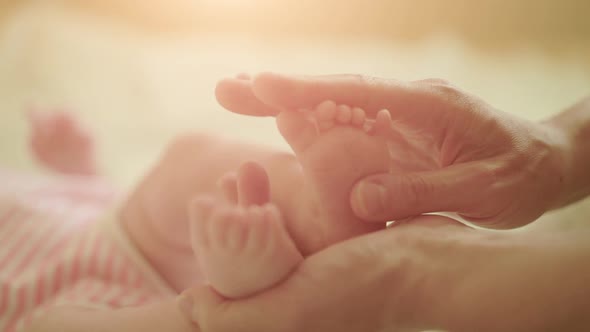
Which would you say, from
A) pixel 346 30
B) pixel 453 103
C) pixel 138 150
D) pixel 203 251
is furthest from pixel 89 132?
pixel 453 103

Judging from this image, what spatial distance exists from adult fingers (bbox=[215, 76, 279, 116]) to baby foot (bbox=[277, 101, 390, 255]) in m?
0.04

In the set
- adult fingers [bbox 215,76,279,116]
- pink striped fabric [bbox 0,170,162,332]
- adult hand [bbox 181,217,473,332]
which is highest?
adult fingers [bbox 215,76,279,116]

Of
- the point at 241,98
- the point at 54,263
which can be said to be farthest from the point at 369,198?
the point at 54,263

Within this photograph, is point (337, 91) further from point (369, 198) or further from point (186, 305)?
point (186, 305)

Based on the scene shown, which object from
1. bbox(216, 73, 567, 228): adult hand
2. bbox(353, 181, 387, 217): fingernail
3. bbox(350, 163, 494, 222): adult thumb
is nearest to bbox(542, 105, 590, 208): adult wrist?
bbox(216, 73, 567, 228): adult hand

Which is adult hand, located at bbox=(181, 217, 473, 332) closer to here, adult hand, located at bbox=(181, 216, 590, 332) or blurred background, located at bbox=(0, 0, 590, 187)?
adult hand, located at bbox=(181, 216, 590, 332)

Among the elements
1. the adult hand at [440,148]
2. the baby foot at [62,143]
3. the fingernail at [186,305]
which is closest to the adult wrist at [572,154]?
the adult hand at [440,148]

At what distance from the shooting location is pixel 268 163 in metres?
0.60

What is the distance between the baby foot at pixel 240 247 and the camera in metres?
0.42

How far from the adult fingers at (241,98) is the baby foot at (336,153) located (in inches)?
1.5

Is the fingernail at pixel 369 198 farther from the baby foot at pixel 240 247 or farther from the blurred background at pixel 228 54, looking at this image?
the blurred background at pixel 228 54

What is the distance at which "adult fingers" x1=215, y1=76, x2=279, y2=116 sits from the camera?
498 millimetres

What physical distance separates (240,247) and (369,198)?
129mm

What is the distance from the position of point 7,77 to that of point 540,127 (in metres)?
1.21
